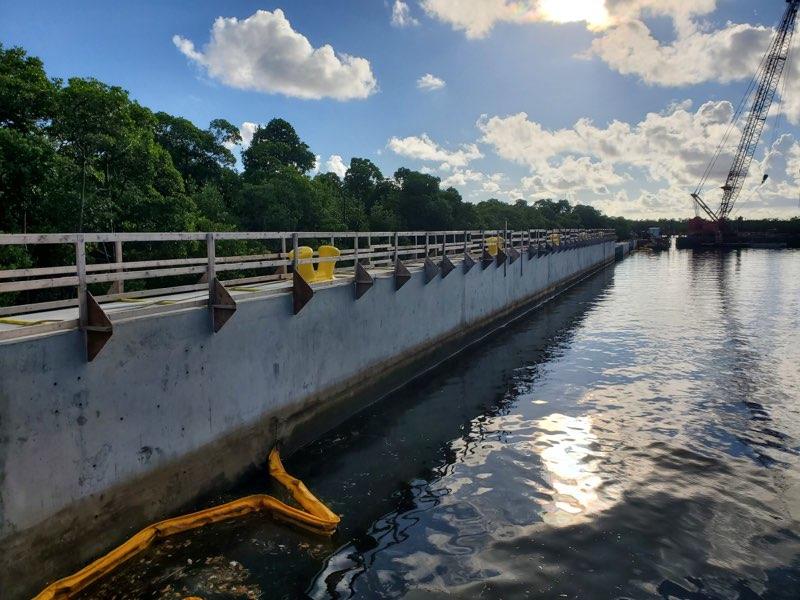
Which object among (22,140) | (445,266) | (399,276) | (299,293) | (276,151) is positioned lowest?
Result: (299,293)

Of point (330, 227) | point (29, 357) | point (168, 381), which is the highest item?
point (330, 227)

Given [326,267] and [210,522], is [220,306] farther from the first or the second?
[326,267]

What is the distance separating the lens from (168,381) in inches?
330

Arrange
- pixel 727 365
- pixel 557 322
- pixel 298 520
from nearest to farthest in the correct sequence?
pixel 298 520 < pixel 727 365 < pixel 557 322

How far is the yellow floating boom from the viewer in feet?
21.3

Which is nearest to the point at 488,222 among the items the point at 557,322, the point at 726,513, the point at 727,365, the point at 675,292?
the point at 675,292

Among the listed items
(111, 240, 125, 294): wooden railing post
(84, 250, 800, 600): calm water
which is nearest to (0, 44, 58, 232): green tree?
(111, 240, 125, 294): wooden railing post

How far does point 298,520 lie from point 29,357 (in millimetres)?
4386

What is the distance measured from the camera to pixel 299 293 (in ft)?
37.6

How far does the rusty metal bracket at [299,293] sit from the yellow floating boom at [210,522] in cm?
367

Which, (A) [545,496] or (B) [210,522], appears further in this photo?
(A) [545,496]

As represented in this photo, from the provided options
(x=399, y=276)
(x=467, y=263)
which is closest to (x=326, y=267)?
(x=399, y=276)

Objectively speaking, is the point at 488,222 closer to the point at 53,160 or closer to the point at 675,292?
the point at 675,292

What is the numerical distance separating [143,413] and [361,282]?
7318 millimetres
